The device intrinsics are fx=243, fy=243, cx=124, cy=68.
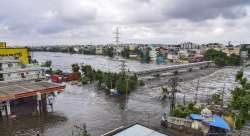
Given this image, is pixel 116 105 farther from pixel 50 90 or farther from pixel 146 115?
pixel 50 90

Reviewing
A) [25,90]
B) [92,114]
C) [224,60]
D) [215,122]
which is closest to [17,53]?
[25,90]

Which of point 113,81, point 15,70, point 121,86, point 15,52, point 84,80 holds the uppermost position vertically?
point 15,52

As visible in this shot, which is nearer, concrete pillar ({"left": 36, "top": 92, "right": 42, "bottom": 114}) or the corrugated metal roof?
the corrugated metal roof

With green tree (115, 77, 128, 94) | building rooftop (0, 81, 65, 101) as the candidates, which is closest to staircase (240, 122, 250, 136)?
green tree (115, 77, 128, 94)

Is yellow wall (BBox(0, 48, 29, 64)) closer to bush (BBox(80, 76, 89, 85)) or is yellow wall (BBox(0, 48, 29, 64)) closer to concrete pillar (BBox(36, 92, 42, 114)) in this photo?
concrete pillar (BBox(36, 92, 42, 114))

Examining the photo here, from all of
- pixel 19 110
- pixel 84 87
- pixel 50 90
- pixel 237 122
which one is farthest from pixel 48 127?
pixel 84 87

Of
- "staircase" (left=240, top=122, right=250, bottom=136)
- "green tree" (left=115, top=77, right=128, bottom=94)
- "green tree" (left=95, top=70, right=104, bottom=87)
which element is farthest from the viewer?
"green tree" (left=95, top=70, right=104, bottom=87)

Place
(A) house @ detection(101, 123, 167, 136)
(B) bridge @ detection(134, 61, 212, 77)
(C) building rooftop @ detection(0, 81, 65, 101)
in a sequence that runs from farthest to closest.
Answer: (B) bridge @ detection(134, 61, 212, 77), (C) building rooftop @ detection(0, 81, 65, 101), (A) house @ detection(101, 123, 167, 136)

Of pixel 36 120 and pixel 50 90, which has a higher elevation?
pixel 50 90

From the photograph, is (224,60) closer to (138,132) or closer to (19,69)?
(19,69)

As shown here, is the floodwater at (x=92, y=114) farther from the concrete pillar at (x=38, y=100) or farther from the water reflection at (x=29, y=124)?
the concrete pillar at (x=38, y=100)

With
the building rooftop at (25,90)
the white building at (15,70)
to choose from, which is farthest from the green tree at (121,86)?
the white building at (15,70)
